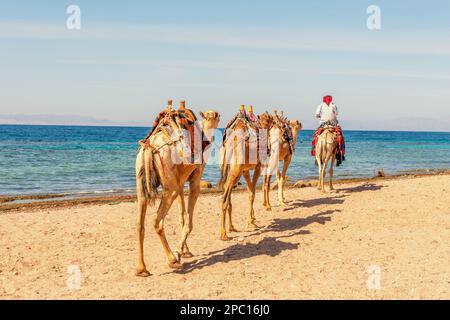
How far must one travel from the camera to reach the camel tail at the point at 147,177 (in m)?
7.30

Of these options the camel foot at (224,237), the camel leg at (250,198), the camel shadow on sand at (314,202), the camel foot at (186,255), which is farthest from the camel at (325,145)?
the camel foot at (186,255)

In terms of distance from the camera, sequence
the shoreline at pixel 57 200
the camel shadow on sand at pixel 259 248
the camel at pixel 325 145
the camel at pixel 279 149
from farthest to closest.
Result: the shoreline at pixel 57 200 → the camel at pixel 325 145 → the camel at pixel 279 149 → the camel shadow on sand at pixel 259 248

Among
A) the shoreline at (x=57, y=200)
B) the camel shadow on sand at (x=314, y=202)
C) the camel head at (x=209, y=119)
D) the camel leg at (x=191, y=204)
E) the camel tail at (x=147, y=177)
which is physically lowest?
the shoreline at (x=57, y=200)

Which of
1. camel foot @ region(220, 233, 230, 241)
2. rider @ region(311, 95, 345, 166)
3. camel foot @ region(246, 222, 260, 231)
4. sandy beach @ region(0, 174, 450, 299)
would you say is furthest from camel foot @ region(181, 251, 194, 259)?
rider @ region(311, 95, 345, 166)

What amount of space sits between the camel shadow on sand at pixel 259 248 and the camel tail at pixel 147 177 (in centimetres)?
162

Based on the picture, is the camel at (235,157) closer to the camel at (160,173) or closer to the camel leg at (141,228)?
the camel at (160,173)

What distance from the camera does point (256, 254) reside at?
891 centimetres

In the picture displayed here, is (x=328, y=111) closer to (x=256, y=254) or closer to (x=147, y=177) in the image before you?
(x=256, y=254)

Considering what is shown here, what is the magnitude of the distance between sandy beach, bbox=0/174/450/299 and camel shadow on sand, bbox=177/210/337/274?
22 mm

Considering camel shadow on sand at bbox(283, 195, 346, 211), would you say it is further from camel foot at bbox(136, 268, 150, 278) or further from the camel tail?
the camel tail

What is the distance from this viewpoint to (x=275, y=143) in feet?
44.3

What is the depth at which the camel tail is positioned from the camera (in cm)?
730

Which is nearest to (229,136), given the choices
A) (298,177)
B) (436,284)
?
(436,284)
